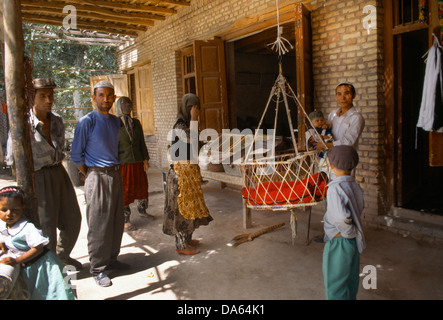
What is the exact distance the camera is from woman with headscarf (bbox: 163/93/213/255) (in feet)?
12.6

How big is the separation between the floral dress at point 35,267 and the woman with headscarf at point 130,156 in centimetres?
256

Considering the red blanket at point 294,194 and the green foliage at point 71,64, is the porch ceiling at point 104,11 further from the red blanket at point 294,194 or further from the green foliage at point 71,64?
the red blanket at point 294,194

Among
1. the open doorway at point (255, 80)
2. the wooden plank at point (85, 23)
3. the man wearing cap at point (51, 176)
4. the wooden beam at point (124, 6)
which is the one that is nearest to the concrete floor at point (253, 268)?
the man wearing cap at point (51, 176)

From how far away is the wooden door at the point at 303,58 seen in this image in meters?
4.92

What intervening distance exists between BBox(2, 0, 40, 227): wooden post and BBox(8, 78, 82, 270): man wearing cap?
0.73 metres

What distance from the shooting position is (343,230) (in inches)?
93.7

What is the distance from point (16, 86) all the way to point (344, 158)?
7.61 ft

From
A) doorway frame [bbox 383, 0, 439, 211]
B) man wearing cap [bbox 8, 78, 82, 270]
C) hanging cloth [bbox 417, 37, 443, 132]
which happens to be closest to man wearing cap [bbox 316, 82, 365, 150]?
hanging cloth [bbox 417, 37, 443, 132]

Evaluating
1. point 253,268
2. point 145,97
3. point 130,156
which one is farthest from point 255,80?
point 253,268

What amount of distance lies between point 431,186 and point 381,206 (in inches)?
73.9

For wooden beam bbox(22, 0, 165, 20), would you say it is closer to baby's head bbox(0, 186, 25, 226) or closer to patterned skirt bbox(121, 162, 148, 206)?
patterned skirt bbox(121, 162, 148, 206)

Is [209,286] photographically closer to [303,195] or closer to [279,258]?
[279,258]

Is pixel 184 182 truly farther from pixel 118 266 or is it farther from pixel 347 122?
pixel 347 122

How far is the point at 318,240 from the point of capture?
4184mm
